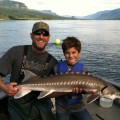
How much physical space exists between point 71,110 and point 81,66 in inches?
41.3

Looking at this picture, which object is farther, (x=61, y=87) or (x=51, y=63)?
(x=51, y=63)

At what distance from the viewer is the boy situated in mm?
6148

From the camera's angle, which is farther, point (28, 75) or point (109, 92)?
point (109, 92)

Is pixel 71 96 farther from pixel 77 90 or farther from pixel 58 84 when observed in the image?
pixel 58 84

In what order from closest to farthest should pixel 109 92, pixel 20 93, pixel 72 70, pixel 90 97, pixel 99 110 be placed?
pixel 20 93
pixel 90 97
pixel 109 92
pixel 72 70
pixel 99 110

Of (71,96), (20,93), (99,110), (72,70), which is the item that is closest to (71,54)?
(72,70)

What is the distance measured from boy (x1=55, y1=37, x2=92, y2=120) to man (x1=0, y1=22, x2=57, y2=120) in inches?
12.7

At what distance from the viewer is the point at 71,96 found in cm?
620

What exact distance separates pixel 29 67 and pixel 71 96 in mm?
1178

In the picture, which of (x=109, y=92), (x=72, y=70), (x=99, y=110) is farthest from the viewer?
(x=99, y=110)

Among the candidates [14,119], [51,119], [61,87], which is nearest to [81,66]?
[61,87]

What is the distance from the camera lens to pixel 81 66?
6.33 meters

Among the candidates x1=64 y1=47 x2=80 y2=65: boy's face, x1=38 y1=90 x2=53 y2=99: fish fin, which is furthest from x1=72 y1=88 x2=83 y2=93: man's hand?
x1=64 y1=47 x2=80 y2=65: boy's face

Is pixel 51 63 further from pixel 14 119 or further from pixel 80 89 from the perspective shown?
pixel 14 119
